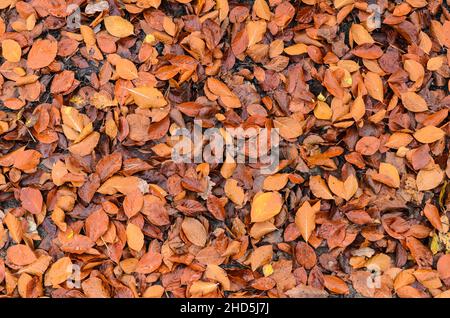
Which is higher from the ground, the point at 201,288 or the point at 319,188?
the point at 319,188

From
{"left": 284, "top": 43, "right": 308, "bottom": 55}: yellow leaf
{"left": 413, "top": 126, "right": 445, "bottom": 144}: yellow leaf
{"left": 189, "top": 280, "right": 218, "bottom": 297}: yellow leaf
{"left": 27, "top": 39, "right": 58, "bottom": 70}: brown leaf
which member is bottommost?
{"left": 189, "top": 280, "right": 218, "bottom": 297}: yellow leaf

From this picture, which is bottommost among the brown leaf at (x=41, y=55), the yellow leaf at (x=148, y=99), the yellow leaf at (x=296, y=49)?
the yellow leaf at (x=148, y=99)

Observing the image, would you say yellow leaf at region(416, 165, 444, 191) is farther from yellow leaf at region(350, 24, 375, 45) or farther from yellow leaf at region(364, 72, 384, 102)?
yellow leaf at region(350, 24, 375, 45)

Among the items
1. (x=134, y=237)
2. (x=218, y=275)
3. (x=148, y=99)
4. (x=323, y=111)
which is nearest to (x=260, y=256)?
(x=218, y=275)

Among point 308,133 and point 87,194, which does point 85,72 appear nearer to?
point 87,194

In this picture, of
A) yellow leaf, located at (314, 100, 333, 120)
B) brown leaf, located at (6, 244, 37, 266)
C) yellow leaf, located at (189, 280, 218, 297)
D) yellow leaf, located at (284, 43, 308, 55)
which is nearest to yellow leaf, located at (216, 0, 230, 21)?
yellow leaf, located at (284, 43, 308, 55)

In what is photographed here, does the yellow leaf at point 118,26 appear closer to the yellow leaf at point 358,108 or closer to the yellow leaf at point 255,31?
the yellow leaf at point 255,31

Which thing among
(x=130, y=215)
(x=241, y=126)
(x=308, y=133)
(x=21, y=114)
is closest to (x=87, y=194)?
(x=130, y=215)

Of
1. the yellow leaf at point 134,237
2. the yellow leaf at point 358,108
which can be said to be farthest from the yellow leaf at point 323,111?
the yellow leaf at point 134,237

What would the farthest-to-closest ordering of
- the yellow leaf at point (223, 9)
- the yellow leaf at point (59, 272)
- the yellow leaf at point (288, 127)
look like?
1. the yellow leaf at point (223, 9)
2. the yellow leaf at point (288, 127)
3. the yellow leaf at point (59, 272)

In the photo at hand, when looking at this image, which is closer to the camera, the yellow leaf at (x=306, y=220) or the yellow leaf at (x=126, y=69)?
the yellow leaf at (x=306, y=220)

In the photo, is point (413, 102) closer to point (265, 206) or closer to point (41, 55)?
point (265, 206)
